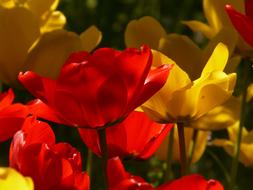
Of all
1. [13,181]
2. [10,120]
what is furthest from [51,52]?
[13,181]

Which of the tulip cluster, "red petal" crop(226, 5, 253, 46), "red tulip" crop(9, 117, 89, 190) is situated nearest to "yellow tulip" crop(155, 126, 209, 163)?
the tulip cluster

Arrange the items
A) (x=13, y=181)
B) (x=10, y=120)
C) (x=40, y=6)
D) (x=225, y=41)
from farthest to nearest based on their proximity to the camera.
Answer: (x=40, y=6) < (x=225, y=41) < (x=10, y=120) < (x=13, y=181)

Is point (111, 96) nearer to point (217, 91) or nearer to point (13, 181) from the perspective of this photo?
point (217, 91)

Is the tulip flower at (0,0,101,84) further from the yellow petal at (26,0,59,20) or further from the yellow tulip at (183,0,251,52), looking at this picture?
the yellow tulip at (183,0,251,52)

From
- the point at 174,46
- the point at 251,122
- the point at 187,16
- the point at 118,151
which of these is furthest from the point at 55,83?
the point at 187,16

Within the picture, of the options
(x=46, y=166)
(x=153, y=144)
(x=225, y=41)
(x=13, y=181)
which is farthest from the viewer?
(x=225, y=41)

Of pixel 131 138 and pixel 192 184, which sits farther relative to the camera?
pixel 131 138

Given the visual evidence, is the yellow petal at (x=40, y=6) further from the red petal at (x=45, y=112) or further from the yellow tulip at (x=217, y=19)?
the red petal at (x=45, y=112)

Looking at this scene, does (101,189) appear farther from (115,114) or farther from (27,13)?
(115,114)

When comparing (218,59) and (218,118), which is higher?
(218,59)

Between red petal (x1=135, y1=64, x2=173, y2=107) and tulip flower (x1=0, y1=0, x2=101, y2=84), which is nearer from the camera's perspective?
red petal (x1=135, y1=64, x2=173, y2=107)
